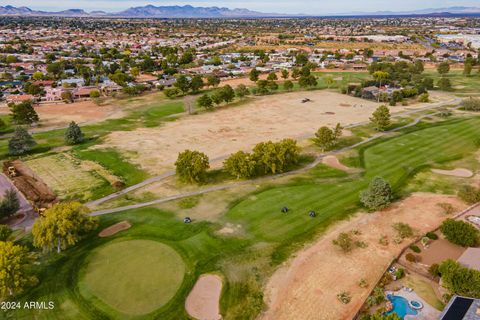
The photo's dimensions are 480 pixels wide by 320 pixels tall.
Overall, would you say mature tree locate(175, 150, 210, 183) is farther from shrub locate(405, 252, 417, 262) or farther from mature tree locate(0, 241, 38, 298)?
shrub locate(405, 252, 417, 262)

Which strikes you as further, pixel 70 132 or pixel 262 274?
pixel 70 132

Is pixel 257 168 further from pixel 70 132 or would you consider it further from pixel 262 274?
pixel 70 132

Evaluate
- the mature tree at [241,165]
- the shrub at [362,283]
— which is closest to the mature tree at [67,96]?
the mature tree at [241,165]

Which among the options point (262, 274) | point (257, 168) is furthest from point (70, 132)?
point (262, 274)

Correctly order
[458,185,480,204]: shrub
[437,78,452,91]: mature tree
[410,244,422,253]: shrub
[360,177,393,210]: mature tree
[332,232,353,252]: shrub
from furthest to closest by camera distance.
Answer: [437,78,452,91]: mature tree, [458,185,480,204]: shrub, [360,177,393,210]: mature tree, [332,232,353,252]: shrub, [410,244,422,253]: shrub

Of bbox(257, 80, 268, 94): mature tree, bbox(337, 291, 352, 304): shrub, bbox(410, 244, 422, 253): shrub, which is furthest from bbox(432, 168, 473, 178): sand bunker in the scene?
bbox(257, 80, 268, 94): mature tree

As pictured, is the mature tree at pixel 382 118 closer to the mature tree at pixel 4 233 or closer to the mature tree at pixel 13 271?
the mature tree at pixel 13 271
